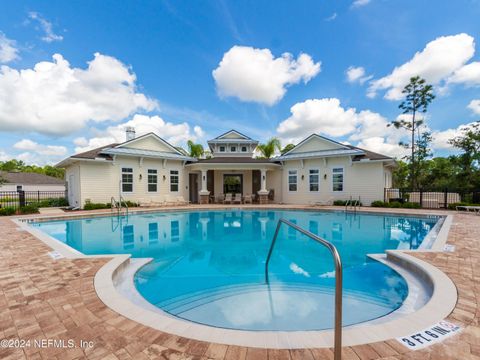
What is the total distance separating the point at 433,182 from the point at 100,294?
100 ft

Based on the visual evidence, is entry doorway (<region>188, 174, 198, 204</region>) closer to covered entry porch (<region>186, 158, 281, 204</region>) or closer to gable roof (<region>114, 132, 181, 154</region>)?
covered entry porch (<region>186, 158, 281, 204</region>)

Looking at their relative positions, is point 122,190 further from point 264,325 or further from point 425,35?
point 425,35

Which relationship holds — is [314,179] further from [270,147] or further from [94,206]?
[94,206]

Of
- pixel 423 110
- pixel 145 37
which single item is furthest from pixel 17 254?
pixel 423 110

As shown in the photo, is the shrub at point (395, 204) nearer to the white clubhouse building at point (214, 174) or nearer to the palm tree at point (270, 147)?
the white clubhouse building at point (214, 174)

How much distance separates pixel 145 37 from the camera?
1448 centimetres

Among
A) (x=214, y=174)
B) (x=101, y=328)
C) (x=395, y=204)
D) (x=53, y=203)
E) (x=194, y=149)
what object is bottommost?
(x=395, y=204)

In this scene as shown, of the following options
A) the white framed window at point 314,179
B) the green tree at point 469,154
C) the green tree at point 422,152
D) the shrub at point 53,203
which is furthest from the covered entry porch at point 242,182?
the green tree at point 469,154

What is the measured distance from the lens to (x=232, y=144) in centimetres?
2128

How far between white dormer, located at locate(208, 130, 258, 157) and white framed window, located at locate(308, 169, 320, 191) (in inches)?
254

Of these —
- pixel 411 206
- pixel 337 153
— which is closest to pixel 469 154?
pixel 411 206

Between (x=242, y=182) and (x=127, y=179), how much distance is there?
30.9 feet

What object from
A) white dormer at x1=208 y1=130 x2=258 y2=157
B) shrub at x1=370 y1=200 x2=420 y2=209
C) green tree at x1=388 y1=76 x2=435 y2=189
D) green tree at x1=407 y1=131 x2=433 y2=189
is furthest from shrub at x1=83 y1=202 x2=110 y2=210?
green tree at x1=407 y1=131 x2=433 y2=189

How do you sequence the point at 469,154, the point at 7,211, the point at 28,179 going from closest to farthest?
the point at 7,211
the point at 469,154
the point at 28,179
